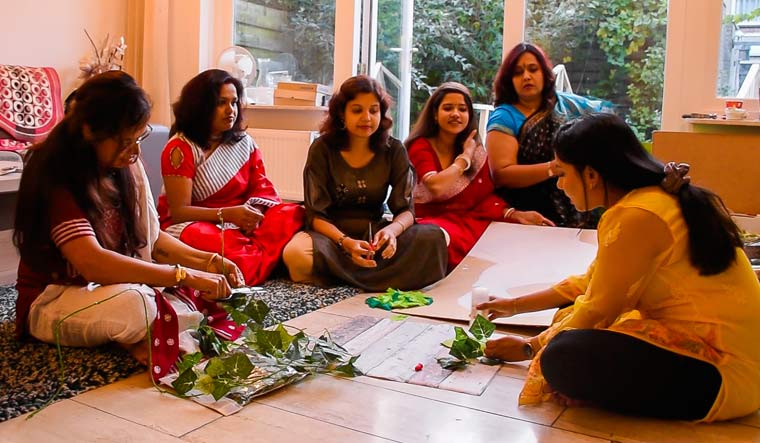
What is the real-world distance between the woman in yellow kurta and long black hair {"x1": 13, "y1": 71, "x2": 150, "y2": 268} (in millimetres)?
1088

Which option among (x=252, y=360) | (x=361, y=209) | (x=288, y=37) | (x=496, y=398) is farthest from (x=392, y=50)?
(x=496, y=398)

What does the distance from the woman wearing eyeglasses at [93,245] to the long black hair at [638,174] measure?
0.97m

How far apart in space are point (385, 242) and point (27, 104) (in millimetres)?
2141

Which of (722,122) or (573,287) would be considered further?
(722,122)

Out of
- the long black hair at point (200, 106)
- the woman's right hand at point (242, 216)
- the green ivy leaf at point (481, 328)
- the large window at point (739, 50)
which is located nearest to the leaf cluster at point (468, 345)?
the green ivy leaf at point (481, 328)

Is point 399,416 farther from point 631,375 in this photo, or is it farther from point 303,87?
point 303,87

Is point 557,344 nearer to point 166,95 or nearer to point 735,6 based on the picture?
point 735,6

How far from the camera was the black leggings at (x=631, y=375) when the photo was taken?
5.41ft

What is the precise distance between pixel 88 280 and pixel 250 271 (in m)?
1.07

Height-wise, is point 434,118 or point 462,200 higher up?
point 434,118

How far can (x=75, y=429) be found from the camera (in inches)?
63.2

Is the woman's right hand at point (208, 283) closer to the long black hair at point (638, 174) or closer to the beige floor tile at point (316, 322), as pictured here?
the beige floor tile at point (316, 322)

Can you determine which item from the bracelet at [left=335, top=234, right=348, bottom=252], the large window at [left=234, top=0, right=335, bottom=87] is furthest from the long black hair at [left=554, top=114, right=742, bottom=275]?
the large window at [left=234, top=0, right=335, bottom=87]

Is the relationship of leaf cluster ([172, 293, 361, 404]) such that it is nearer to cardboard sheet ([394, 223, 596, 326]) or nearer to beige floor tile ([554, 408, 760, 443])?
beige floor tile ([554, 408, 760, 443])
